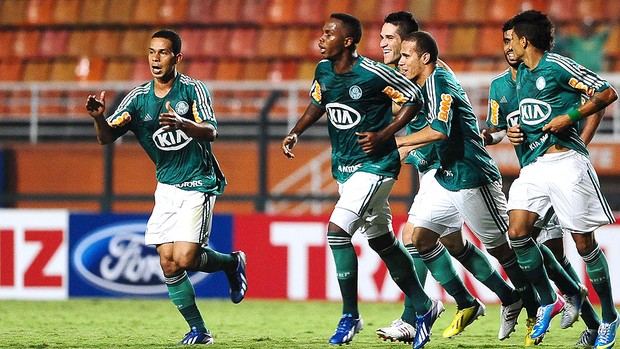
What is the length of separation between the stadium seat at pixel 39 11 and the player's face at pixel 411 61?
1068 cm

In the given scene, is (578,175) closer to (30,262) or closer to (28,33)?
(30,262)

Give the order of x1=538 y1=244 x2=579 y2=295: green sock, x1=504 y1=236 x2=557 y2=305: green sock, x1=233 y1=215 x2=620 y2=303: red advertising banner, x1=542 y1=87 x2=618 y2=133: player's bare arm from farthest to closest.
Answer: x1=233 y1=215 x2=620 y2=303: red advertising banner
x1=538 y1=244 x2=579 y2=295: green sock
x1=504 y1=236 x2=557 y2=305: green sock
x1=542 y1=87 x2=618 y2=133: player's bare arm

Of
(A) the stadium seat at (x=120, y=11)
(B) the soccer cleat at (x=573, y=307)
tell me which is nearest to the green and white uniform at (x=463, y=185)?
(B) the soccer cleat at (x=573, y=307)

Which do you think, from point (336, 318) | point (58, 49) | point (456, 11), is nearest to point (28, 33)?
point (58, 49)

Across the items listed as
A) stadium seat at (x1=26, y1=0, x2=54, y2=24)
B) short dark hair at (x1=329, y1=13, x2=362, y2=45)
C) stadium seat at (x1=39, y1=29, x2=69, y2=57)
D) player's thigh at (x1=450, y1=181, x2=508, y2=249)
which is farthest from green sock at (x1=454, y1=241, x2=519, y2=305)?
stadium seat at (x1=26, y1=0, x2=54, y2=24)

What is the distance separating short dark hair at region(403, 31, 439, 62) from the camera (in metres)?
7.24

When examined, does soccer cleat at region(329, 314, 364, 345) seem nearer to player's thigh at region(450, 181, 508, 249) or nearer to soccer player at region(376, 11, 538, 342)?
soccer player at region(376, 11, 538, 342)

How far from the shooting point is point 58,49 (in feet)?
54.9

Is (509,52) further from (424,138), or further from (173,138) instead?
(173,138)

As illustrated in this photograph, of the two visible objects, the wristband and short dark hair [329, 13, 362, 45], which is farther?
short dark hair [329, 13, 362, 45]

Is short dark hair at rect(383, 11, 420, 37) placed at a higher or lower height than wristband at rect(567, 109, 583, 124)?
higher

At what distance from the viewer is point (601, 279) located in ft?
22.3

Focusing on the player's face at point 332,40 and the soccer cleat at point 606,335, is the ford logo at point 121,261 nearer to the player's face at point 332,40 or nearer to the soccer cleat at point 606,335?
the player's face at point 332,40

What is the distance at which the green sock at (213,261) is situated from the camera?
7.58 metres
